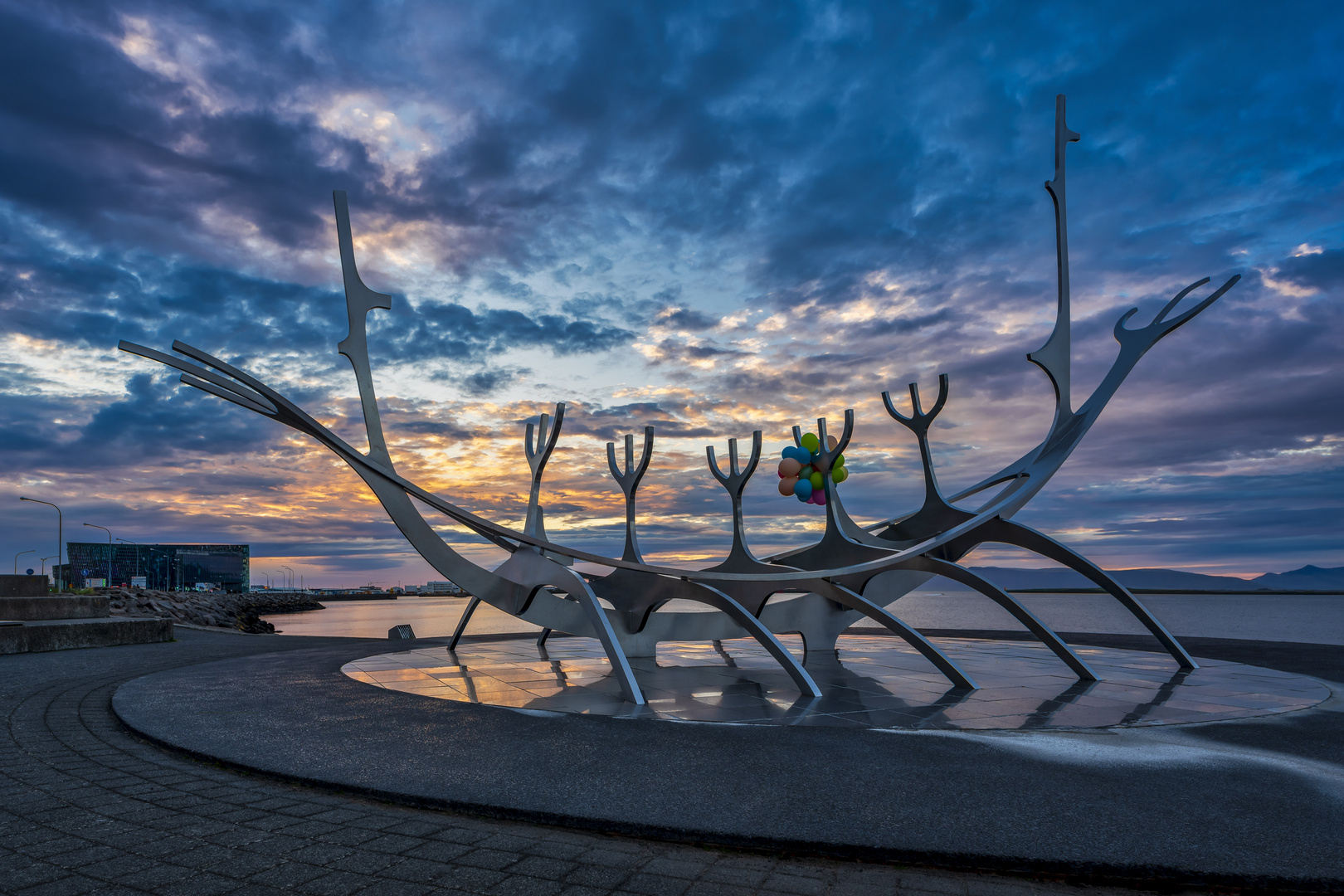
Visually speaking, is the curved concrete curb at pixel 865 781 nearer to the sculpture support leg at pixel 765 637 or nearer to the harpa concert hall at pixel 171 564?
the sculpture support leg at pixel 765 637

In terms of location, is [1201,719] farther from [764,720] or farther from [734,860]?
[734,860]

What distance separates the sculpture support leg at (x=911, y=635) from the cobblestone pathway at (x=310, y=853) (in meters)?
6.76

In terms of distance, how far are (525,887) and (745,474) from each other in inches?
465

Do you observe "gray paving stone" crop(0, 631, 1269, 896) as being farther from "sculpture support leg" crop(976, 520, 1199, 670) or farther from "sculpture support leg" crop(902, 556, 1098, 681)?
"sculpture support leg" crop(976, 520, 1199, 670)

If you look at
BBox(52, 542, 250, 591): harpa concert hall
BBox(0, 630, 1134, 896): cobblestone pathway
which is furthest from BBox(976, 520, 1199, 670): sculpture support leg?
BBox(52, 542, 250, 591): harpa concert hall

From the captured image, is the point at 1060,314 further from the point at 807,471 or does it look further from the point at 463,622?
the point at 463,622

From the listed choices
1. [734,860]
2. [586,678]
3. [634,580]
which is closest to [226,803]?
→ [734,860]

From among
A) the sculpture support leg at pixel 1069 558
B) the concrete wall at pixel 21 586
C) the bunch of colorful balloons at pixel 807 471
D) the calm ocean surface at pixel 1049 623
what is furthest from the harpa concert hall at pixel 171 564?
the sculpture support leg at pixel 1069 558

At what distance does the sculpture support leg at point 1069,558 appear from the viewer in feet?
41.3

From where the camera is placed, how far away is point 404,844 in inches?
167

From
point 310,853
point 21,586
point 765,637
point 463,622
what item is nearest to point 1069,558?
point 765,637

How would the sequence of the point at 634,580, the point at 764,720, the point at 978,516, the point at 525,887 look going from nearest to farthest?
the point at 525,887, the point at 764,720, the point at 978,516, the point at 634,580

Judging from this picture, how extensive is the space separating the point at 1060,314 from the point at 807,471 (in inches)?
234

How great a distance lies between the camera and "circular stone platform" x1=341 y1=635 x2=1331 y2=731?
8227 millimetres
